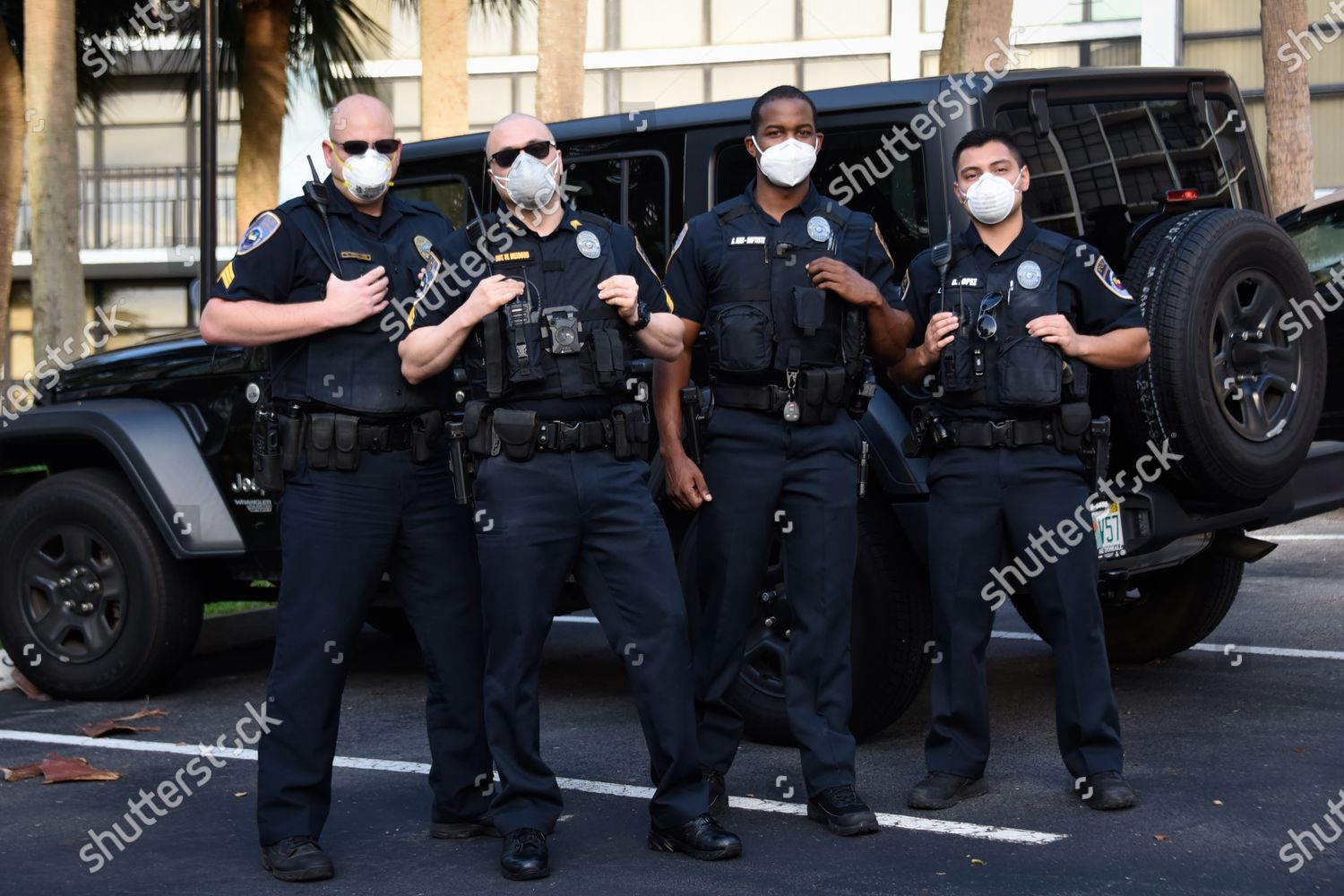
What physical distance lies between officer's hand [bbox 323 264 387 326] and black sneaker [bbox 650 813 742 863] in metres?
1.52

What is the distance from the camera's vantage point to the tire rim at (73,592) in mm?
6531

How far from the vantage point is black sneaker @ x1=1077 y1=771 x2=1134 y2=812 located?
15.5 feet

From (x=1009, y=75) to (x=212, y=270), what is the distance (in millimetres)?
7100

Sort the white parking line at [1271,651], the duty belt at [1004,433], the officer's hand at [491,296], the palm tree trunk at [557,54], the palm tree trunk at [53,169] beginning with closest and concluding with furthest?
the officer's hand at [491,296]
the duty belt at [1004,433]
the white parking line at [1271,651]
the palm tree trunk at [557,54]
the palm tree trunk at [53,169]

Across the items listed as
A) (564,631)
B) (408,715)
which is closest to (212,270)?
(564,631)

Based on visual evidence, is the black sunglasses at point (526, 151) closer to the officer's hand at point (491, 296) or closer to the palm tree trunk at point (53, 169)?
the officer's hand at point (491, 296)

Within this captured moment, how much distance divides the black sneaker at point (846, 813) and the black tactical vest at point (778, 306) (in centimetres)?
112

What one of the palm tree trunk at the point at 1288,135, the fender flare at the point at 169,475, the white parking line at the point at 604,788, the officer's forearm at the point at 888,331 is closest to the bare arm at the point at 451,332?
the officer's forearm at the point at 888,331

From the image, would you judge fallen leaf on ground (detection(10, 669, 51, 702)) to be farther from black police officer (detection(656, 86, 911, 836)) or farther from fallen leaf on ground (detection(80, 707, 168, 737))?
black police officer (detection(656, 86, 911, 836))

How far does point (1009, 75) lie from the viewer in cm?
523

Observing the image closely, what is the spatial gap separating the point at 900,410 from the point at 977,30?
731cm

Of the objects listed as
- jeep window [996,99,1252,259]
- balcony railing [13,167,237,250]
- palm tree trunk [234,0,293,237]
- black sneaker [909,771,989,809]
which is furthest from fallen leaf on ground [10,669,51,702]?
balcony railing [13,167,237,250]

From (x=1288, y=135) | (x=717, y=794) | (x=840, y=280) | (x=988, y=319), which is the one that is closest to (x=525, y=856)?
(x=717, y=794)

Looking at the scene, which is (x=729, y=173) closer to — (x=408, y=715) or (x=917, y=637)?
(x=917, y=637)
